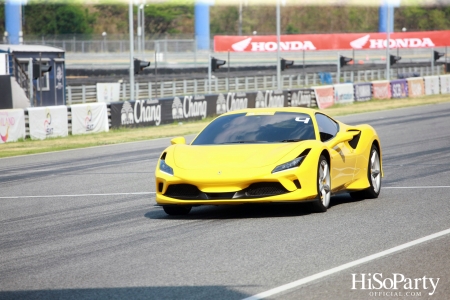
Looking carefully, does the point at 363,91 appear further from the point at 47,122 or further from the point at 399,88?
the point at 47,122

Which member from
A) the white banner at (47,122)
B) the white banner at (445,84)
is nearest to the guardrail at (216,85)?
the white banner at (445,84)

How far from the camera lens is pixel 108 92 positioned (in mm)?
46875

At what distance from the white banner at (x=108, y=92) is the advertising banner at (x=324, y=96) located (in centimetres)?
1167

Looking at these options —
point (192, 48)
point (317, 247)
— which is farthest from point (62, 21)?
point (317, 247)

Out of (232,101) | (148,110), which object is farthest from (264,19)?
(148,110)

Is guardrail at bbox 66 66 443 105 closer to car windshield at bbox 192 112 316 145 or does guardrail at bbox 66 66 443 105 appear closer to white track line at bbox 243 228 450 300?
car windshield at bbox 192 112 316 145

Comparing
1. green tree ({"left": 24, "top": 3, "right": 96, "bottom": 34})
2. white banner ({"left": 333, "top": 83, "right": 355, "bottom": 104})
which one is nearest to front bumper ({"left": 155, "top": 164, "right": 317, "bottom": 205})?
white banner ({"left": 333, "top": 83, "right": 355, "bottom": 104})

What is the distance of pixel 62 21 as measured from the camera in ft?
355

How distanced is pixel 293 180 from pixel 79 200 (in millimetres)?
3958

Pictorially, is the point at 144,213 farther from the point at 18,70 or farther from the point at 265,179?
the point at 18,70

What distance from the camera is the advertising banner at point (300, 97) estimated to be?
3912 cm

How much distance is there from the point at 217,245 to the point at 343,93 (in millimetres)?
36331

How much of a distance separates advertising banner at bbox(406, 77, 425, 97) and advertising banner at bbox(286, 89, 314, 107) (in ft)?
37.2

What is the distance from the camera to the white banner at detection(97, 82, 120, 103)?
45.9 m
